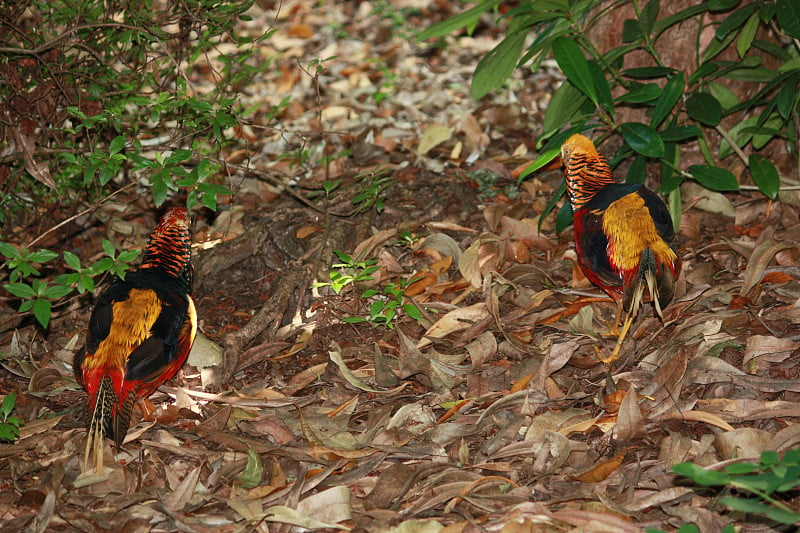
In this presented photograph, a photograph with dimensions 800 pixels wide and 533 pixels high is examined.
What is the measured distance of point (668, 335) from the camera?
3807 millimetres

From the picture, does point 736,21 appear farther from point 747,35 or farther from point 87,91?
point 87,91

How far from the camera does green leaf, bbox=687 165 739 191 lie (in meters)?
4.20

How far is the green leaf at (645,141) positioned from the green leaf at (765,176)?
2.00 ft

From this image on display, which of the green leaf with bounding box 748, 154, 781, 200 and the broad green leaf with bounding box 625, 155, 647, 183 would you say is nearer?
the green leaf with bounding box 748, 154, 781, 200

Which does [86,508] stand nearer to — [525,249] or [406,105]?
[525,249]

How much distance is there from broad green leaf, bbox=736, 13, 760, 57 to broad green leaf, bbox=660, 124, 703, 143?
63cm

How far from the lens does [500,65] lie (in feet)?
15.1

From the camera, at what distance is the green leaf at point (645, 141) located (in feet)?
13.3

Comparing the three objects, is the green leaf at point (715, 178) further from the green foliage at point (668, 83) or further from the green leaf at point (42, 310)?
the green leaf at point (42, 310)

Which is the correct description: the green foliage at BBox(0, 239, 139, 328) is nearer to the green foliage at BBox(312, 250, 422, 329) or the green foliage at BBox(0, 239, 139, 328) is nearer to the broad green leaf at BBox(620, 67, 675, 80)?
the green foliage at BBox(312, 250, 422, 329)

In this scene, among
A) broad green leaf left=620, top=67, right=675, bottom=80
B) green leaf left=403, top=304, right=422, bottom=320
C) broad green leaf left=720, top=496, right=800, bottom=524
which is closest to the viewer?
broad green leaf left=720, top=496, right=800, bottom=524

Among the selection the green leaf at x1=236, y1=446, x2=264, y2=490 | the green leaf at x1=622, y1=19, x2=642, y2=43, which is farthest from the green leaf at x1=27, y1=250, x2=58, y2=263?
the green leaf at x1=622, y1=19, x2=642, y2=43

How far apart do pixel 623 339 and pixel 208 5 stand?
8.83ft

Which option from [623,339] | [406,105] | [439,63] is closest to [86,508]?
[623,339]
